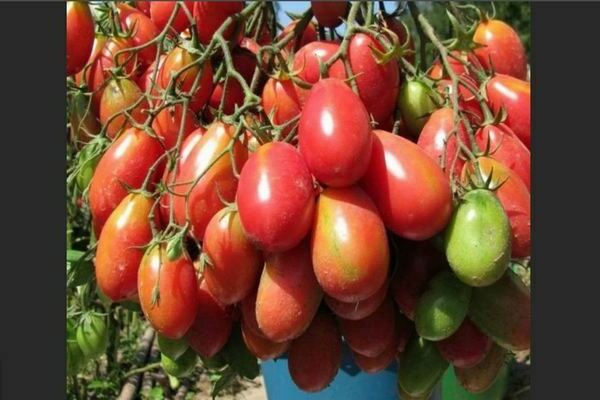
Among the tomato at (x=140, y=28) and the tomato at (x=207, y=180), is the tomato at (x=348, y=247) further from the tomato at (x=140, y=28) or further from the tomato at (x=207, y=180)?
the tomato at (x=140, y=28)

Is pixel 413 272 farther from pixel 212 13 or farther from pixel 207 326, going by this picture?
pixel 212 13

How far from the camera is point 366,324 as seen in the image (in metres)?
1.13

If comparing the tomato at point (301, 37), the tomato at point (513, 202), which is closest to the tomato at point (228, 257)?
the tomato at point (513, 202)

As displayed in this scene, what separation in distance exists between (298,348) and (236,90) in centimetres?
47

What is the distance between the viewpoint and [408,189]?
3.34 ft

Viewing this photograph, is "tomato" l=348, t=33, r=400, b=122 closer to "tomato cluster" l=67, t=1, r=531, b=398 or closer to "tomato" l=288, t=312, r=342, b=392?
"tomato cluster" l=67, t=1, r=531, b=398

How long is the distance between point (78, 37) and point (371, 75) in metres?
0.64

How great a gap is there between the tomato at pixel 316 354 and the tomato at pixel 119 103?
0.48 meters

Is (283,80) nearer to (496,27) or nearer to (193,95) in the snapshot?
(193,95)

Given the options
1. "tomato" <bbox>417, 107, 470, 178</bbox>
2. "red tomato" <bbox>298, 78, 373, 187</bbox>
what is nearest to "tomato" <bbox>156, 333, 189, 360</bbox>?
"red tomato" <bbox>298, 78, 373, 187</bbox>

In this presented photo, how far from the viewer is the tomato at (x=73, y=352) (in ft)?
6.53

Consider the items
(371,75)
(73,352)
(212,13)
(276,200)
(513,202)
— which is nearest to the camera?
(276,200)

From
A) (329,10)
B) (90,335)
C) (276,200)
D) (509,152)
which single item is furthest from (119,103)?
(90,335)

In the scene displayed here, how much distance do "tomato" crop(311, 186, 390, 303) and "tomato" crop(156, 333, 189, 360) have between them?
0.32m
